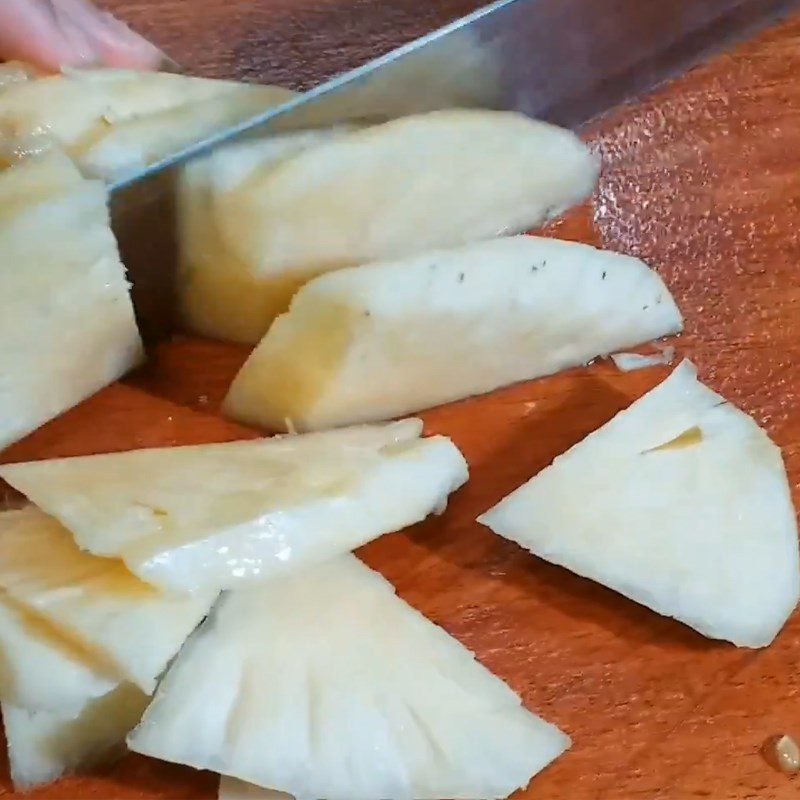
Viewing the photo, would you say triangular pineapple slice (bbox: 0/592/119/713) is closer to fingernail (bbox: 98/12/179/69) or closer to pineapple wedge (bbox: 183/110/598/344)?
pineapple wedge (bbox: 183/110/598/344)

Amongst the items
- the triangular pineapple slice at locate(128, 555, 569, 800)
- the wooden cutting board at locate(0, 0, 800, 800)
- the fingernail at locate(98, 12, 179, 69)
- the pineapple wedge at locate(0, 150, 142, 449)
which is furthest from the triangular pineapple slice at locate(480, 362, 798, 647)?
the fingernail at locate(98, 12, 179, 69)

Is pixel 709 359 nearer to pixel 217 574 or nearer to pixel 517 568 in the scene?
pixel 517 568

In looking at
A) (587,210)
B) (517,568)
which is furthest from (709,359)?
(517,568)

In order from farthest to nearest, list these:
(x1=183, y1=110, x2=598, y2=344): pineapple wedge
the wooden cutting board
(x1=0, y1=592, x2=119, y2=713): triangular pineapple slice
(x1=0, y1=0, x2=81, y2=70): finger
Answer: (x1=0, y1=0, x2=81, y2=70): finger → (x1=183, y1=110, x2=598, y2=344): pineapple wedge → the wooden cutting board → (x1=0, y1=592, x2=119, y2=713): triangular pineapple slice

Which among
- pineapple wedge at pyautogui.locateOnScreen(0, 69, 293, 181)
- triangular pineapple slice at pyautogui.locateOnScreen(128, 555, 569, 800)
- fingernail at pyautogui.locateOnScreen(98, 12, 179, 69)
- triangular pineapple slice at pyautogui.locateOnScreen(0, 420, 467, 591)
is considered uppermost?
fingernail at pyautogui.locateOnScreen(98, 12, 179, 69)

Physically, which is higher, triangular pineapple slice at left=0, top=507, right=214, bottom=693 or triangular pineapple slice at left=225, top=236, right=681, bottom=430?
triangular pineapple slice at left=225, top=236, right=681, bottom=430

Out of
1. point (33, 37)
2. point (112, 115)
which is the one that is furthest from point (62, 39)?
point (112, 115)

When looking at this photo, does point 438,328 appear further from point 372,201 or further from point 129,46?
point 129,46
